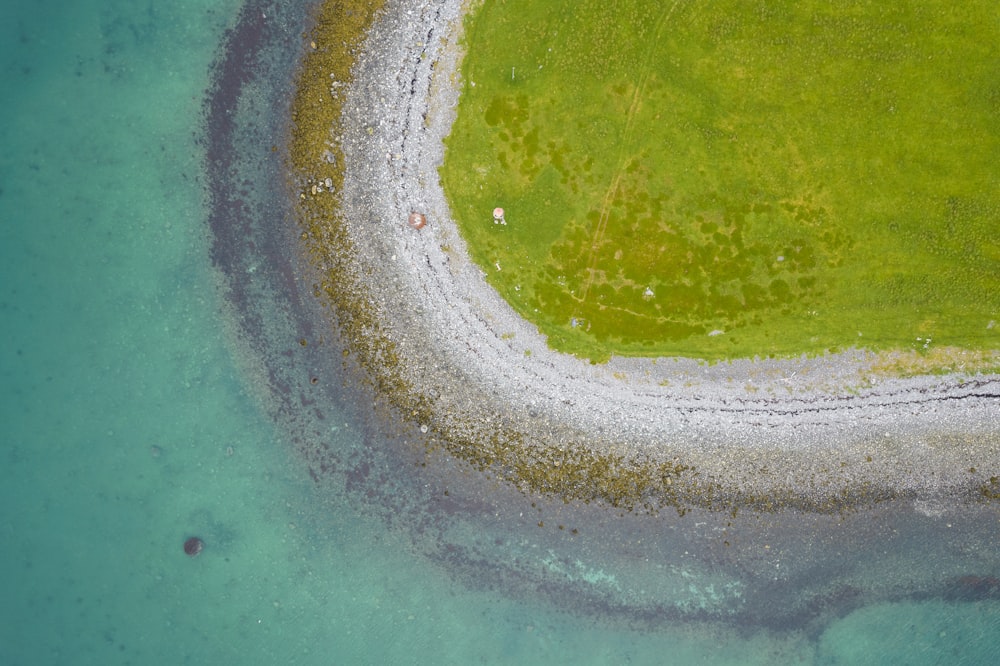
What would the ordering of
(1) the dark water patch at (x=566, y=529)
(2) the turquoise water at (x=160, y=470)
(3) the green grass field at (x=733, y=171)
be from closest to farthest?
(3) the green grass field at (x=733, y=171), (2) the turquoise water at (x=160, y=470), (1) the dark water patch at (x=566, y=529)

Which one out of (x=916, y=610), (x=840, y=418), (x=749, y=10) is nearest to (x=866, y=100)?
(x=749, y=10)

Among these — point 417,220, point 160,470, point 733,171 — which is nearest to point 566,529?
point 417,220

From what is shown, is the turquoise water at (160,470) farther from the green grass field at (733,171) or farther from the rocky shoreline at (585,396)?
the green grass field at (733,171)

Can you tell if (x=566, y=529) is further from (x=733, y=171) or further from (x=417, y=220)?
(x=733, y=171)

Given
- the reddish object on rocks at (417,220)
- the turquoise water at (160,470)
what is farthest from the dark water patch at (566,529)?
the reddish object on rocks at (417,220)

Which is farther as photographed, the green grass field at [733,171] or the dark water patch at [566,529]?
the dark water patch at [566,529]

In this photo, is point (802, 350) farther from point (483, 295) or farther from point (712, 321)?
point (483, 295)

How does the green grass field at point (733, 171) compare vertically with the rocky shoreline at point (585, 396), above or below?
above
